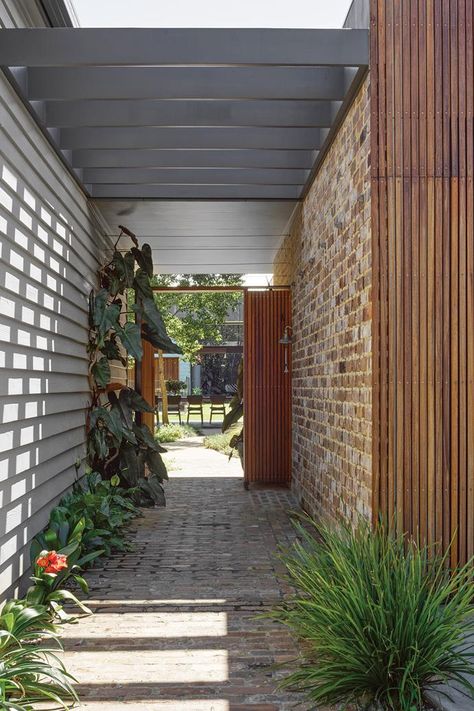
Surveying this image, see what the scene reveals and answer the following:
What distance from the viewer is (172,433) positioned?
14648 mm

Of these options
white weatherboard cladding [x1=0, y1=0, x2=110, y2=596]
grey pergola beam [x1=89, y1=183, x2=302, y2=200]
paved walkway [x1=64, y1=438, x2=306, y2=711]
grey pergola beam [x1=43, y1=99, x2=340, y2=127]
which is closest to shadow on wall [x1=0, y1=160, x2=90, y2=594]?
white weatherboard cladding [x1=0, y1=0, x2=110, y2=596]

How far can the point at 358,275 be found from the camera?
4.16 m

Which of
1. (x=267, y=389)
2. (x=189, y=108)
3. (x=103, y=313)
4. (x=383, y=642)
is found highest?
(x=189, y=108)

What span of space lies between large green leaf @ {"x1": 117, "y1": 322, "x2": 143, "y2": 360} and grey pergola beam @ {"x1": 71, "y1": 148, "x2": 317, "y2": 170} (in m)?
1.50

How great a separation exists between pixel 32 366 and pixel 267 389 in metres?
4.38

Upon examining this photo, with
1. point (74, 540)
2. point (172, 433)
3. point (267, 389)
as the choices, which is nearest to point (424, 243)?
point (74, 540)

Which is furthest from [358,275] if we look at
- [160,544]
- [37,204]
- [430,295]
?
[160,544]

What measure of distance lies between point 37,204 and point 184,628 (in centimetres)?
267

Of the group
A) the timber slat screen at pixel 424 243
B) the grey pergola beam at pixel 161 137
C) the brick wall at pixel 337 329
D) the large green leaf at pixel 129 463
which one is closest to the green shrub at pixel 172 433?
the large green leaf at pixel 129 463

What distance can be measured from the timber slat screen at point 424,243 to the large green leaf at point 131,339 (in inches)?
117

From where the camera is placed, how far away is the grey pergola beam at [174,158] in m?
5.52

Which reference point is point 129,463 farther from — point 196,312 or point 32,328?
point 196,312

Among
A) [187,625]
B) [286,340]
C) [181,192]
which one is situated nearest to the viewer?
[187,625]

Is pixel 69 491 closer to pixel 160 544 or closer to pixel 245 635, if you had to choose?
pixel 160 544
